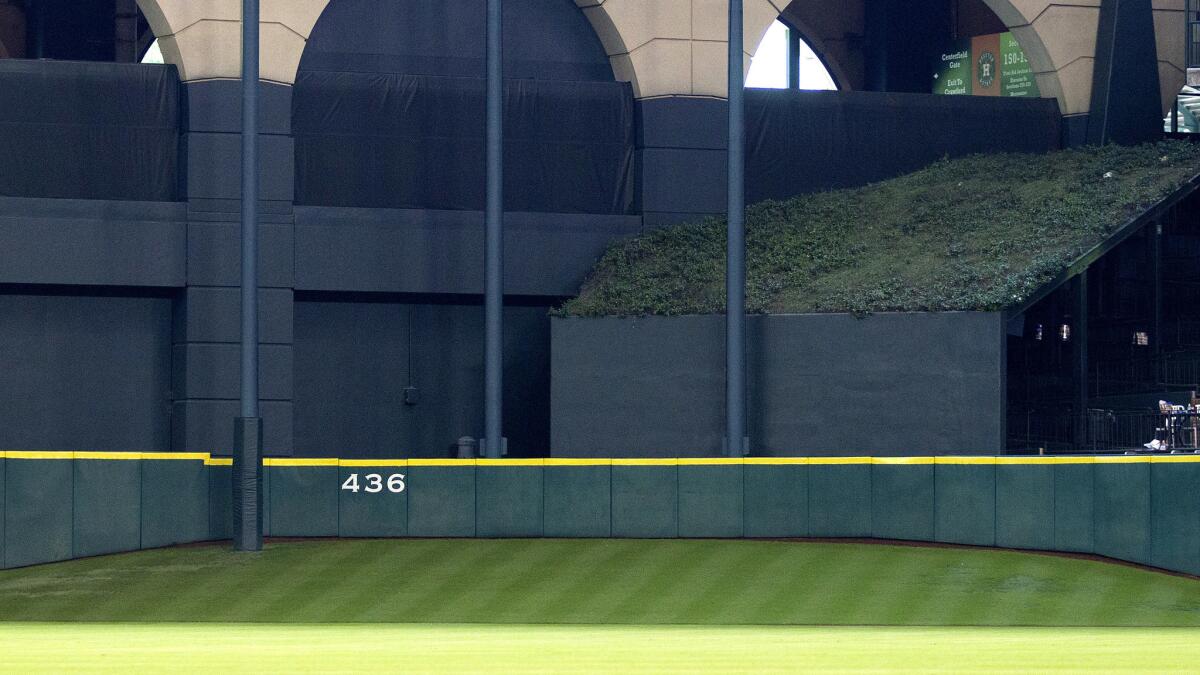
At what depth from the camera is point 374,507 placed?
2889cm

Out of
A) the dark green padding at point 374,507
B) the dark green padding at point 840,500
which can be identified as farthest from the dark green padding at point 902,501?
the dark green padding at point 374,507

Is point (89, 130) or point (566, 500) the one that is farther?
point (89, 130)

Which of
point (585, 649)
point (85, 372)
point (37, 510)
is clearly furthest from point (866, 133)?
point (585, 649)

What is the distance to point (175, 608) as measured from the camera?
23609 millimetres

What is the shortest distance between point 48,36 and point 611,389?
19016mm

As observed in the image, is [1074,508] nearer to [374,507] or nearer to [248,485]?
[374,507]

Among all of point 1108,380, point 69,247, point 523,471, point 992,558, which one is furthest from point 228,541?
point 1108,380

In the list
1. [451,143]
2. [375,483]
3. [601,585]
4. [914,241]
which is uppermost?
[451,143]

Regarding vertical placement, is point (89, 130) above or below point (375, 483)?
above

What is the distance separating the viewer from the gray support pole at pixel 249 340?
27.9m

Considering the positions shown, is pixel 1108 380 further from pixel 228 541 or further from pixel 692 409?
pixel 228 541

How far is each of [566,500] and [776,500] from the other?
3448mm

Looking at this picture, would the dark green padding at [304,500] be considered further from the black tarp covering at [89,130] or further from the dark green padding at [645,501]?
the black tarp covering at [89,130]

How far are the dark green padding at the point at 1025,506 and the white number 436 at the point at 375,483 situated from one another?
9.70 m
